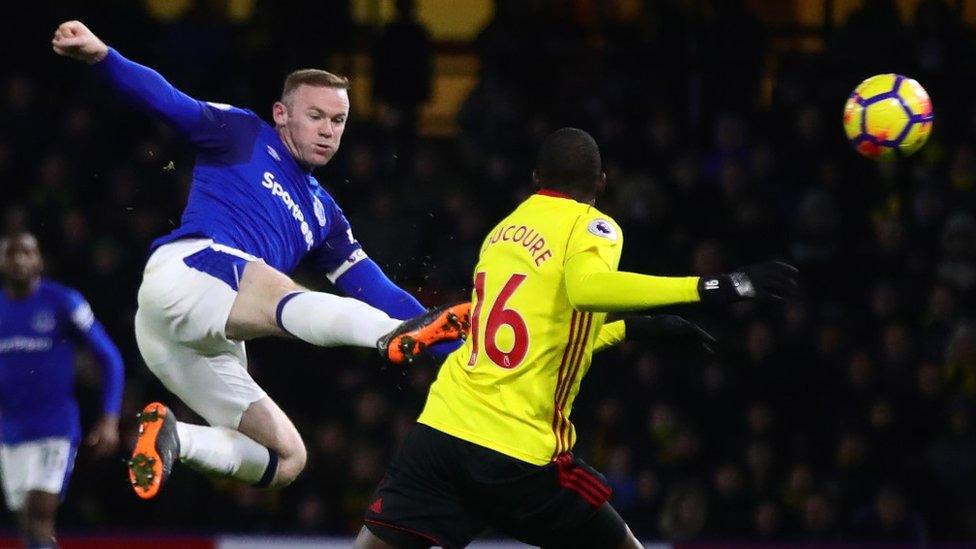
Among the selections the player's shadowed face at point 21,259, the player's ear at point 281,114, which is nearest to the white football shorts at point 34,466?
the player's shadowed face at point 21,259

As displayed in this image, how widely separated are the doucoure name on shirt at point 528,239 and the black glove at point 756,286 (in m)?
0.59

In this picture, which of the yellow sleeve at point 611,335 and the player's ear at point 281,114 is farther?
the player's ear at point 281,114

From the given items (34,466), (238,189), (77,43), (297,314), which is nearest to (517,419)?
(297,314)

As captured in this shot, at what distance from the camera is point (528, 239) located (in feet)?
19.1

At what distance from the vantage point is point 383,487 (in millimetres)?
5895

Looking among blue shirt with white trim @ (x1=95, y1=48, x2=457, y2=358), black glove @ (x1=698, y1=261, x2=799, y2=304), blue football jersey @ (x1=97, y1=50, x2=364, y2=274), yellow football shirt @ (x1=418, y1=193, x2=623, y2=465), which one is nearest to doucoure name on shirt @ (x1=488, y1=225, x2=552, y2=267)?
yellow football shirt @ (x1=418, y1=193, x2=623, y2=465)

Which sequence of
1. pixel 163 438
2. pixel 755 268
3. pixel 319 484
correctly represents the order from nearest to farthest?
pixel 755 268
pixel 163 438
pixel 319 484

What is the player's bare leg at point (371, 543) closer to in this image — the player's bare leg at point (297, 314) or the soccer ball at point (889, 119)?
the player's bare leg at point (297, 314)

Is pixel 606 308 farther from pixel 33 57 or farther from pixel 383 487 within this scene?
pixel 33 57

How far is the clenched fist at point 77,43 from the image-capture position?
20.3 ft

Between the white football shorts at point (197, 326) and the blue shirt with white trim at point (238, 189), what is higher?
the blue shirt with white trim at point (238, 189)

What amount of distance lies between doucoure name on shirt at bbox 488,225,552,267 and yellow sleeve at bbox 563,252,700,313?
16cm

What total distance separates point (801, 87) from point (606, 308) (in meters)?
6.42

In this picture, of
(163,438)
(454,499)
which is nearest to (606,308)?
(454,499)
